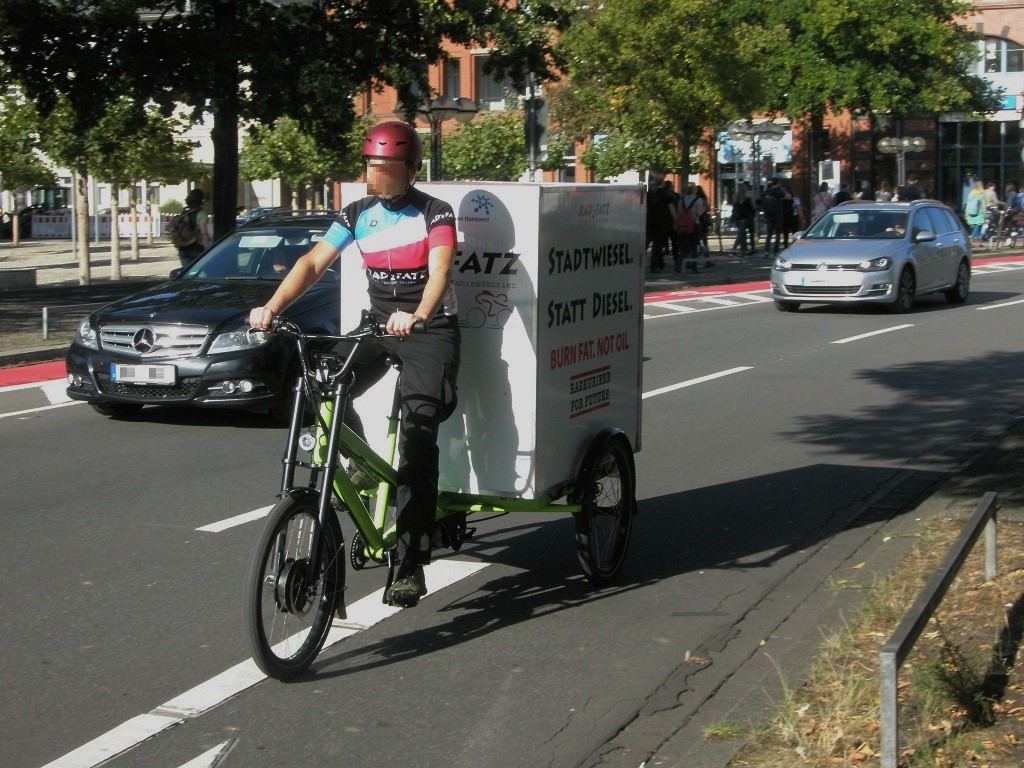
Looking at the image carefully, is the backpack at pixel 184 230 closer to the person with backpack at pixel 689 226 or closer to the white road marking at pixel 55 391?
Result: the white road marking at pixel 55 391

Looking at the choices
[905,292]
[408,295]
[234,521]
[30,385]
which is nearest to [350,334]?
[408,295]

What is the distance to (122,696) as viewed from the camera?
4926 mm

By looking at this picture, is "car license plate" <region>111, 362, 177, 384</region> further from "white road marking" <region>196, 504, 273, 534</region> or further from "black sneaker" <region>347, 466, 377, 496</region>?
"black sneaker" <region>347, 466, 377, 496</region>

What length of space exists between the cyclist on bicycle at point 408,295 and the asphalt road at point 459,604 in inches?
21.2

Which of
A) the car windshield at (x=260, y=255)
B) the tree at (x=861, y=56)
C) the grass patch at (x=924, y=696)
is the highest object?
the tree at (x=861, y=56)

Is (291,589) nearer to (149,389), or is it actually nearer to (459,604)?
(459,604)

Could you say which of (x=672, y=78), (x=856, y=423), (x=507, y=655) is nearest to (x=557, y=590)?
(x=507, y=655)

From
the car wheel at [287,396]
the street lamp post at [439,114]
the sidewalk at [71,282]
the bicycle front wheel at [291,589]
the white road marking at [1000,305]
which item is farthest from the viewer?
the street lamp post at [439,114]

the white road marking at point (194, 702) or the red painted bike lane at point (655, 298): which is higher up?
the red painted bike lane at point (655, 298)

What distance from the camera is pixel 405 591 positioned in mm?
5293

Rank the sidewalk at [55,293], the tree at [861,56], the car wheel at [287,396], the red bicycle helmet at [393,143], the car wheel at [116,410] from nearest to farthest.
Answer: the red bicycle helmet at [393,143], the car wheel at [287,396], the car wheel at [116,410], the sidewalk at [55,293], the tree at [861,56]

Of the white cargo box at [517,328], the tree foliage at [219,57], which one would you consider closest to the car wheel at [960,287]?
the tree foliage at [219,57]

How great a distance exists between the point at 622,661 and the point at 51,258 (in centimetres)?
4381

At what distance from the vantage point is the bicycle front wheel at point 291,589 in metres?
4.77
